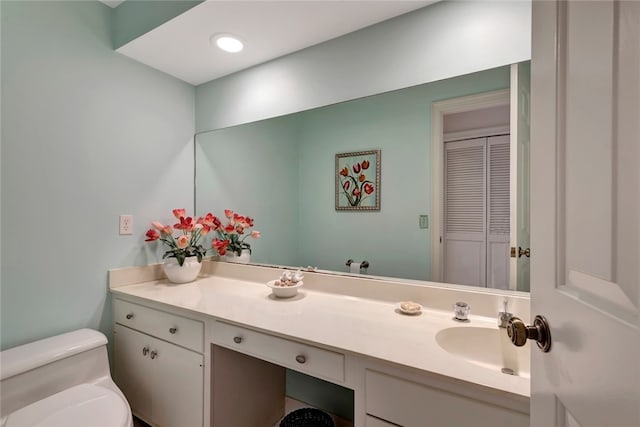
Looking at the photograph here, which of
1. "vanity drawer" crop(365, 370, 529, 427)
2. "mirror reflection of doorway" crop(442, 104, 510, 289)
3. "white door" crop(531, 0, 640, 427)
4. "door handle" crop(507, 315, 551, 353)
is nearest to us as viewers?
"white door" crop(531, 0, 640, 427)

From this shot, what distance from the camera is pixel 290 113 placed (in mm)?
1675

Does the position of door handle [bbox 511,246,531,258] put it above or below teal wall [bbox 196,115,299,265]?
below

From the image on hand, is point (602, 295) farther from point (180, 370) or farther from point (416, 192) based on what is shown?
point (180, 370)

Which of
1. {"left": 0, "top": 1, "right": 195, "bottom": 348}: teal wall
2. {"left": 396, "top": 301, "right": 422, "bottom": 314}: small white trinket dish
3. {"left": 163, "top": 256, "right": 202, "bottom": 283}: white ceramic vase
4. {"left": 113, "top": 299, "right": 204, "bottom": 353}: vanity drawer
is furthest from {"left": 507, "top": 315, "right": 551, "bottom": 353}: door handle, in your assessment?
{"left": 0, "top": 1, "right": 195, "bottom": 348}: teal wall

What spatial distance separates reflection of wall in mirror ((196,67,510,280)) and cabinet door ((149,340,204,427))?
28.0 inches

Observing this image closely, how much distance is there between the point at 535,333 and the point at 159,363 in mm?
1544

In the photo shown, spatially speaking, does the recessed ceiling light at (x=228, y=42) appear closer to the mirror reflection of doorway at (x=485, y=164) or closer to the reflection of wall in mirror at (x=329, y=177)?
the reflection of wall in mirror at (x=329, y=177)

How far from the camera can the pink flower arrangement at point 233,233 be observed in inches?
75.9

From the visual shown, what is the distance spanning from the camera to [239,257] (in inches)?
76.7

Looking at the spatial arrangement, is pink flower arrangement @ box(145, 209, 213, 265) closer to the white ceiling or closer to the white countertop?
the white countertop

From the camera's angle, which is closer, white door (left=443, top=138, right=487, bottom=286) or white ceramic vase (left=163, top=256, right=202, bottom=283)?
white door (left=443, top=138, right=487, bottom=286)

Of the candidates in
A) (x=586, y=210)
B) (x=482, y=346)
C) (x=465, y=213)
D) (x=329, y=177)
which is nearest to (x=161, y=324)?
(x=329, y=177)

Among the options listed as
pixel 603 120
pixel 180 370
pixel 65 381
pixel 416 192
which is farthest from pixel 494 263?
pixel 65 381

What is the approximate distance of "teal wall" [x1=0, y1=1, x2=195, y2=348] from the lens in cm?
130
